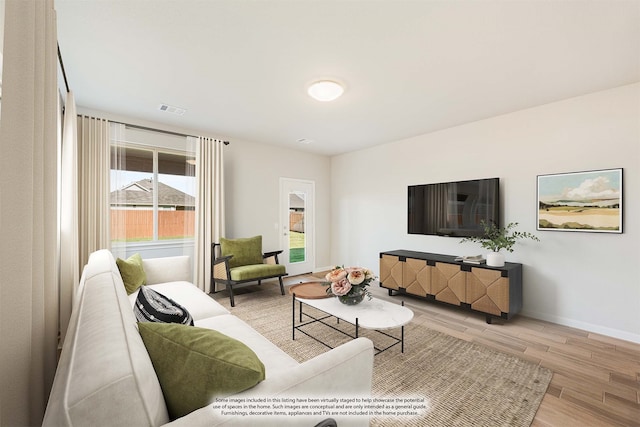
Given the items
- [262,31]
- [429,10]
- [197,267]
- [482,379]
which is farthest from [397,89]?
[197,267]

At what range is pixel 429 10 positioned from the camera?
1833mm

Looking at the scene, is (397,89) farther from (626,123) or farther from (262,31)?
(626,123)

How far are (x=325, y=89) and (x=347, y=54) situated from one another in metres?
0.51

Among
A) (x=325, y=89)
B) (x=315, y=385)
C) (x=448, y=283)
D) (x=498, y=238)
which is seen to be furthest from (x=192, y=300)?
(x=498, y=238)

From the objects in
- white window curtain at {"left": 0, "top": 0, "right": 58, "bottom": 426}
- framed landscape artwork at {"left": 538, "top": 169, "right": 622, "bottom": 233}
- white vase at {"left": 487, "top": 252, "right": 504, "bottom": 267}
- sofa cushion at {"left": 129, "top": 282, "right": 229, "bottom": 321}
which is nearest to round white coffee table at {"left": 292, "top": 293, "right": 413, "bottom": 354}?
sofa cushion at {"left": 129, "top": 282, "right": 229, "bottom": 321}

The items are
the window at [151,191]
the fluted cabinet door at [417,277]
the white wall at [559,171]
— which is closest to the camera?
the white wall at [559,171]

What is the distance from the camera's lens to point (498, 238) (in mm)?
3479

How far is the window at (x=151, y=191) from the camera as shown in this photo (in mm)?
3666

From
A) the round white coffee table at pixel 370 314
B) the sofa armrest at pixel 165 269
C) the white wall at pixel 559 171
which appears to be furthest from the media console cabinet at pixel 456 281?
the sofa armrest at pixel 165 269

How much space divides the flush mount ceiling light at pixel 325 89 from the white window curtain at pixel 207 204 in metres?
2.21

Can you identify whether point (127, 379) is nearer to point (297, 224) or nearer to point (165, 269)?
point (165, 269)

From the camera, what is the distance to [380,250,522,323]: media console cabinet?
3.21 meters

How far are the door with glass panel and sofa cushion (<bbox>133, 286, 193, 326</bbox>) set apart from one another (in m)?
3.83

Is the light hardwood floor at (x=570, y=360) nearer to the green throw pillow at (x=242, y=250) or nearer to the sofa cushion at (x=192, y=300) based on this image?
the sofa cushion at (x=192, y=300)
